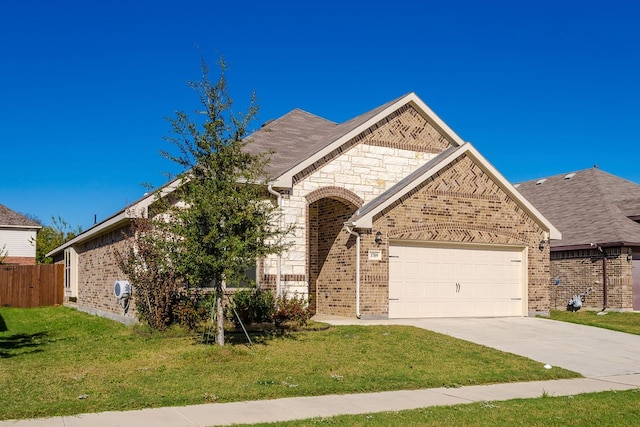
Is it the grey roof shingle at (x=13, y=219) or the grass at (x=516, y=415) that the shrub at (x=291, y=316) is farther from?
the grey roof shingle at (x=13, y=219)

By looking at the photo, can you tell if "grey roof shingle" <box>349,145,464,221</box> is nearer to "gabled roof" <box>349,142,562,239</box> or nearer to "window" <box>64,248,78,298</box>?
"gabled roof" <box>349,142,562,239</box>

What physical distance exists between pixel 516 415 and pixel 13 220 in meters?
40.9

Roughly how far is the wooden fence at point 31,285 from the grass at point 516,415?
76.0 ft

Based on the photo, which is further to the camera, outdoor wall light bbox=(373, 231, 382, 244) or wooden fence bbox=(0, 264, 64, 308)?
wooden fence bbox=(0, 264, 64, 308)

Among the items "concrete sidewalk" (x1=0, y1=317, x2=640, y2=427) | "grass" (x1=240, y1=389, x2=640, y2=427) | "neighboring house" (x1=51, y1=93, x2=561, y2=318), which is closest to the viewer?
"grass" (x1=240, y1=389, x2=640, y2=427)

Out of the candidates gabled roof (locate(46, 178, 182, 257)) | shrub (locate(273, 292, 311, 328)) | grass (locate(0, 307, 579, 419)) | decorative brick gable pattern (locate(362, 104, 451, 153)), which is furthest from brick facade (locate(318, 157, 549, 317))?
gabled roof (locate(46, 178, 182, 257))

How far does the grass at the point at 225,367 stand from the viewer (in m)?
9.88

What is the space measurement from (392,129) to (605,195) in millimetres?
13635

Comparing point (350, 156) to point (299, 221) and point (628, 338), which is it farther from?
point (628, 338)

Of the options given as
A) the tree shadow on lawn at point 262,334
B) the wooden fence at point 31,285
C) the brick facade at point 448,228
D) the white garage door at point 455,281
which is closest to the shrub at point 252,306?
the tree shadow on lawn at point 262,334

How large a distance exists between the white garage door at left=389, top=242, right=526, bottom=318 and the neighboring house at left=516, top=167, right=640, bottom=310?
22.4ft

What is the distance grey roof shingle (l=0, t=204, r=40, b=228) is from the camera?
142 feet

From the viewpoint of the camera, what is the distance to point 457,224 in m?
20.6

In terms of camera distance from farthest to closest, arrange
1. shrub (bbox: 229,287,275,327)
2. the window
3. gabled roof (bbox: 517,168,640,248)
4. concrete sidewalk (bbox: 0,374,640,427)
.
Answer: gabled roof (bbox: 517,168,640,248), the window, shrub (bbox: 229,287,275,327), concrete sidewalk (bbox: 0,374,640,427)
